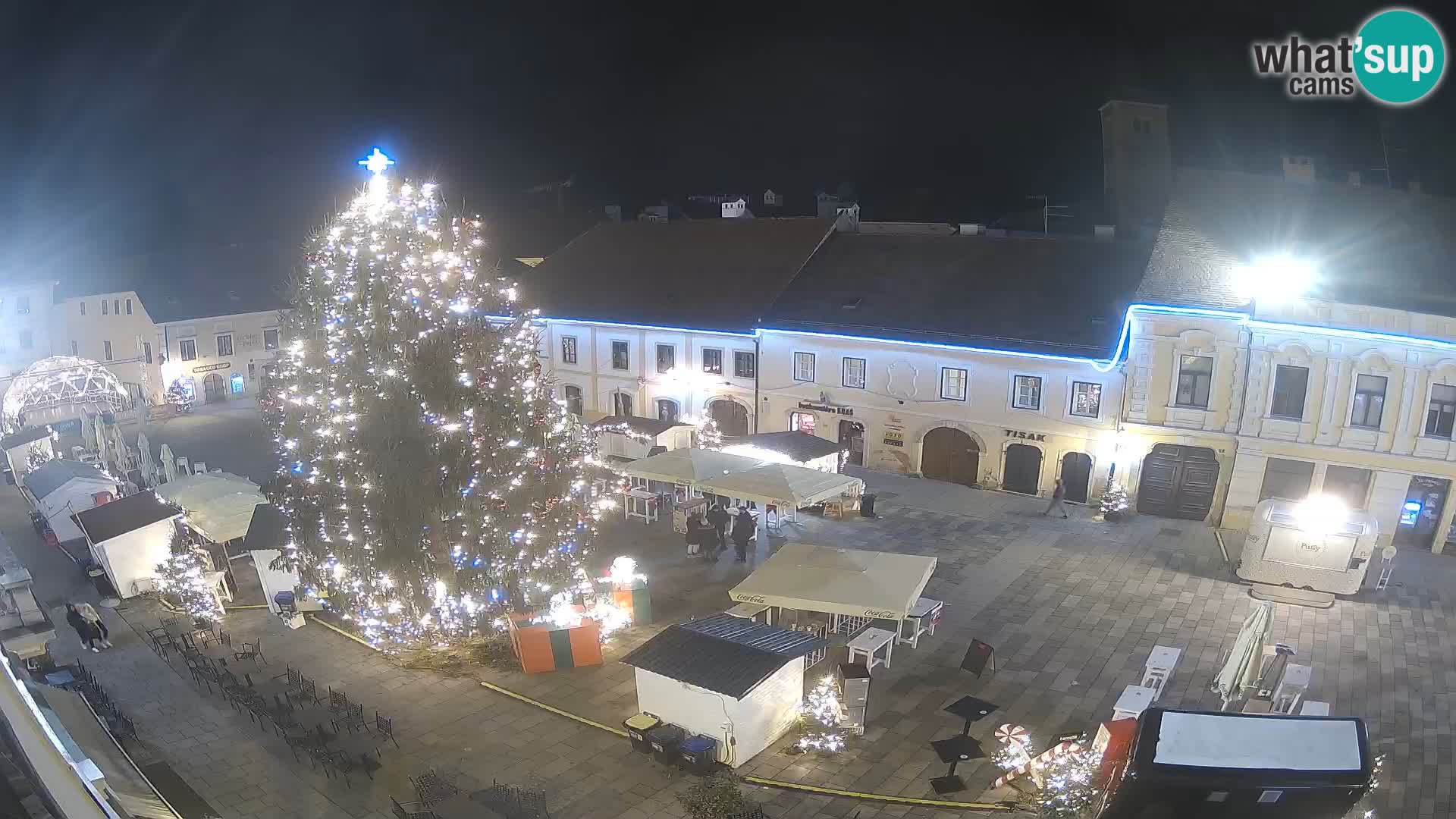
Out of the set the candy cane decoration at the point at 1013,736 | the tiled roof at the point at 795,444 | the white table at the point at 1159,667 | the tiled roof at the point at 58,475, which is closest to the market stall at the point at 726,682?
the candy cane decoration at the point at 1013,736

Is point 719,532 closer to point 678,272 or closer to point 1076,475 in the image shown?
point 1076,475

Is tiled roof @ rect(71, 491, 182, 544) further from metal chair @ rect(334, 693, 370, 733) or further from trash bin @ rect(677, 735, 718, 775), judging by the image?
trash bin @ rect(677, 735, 718, 775)

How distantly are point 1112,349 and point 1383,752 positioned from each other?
13.7 metres

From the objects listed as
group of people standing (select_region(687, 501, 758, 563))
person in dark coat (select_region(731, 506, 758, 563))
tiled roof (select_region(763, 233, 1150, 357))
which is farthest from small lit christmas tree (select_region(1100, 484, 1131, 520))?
person in dark coat (select_region(731, 506, 758, 563))

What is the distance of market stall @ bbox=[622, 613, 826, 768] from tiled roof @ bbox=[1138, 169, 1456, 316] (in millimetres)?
16022

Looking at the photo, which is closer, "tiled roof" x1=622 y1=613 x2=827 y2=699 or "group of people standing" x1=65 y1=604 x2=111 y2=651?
"tiled roof" x1=622 y1=613 x2=827 y2=699

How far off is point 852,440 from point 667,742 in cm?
1824

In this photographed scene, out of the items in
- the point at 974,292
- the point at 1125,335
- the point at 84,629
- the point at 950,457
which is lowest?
the point at 84,629

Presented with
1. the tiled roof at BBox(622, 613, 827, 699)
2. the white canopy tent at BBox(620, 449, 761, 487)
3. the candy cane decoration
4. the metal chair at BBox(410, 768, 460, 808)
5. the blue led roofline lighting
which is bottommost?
the metal chair at BBox(410, 768, 460, 808)

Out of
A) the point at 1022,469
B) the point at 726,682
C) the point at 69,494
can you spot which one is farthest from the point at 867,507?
the point at 69,494

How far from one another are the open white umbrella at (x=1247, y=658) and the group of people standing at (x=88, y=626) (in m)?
21.6

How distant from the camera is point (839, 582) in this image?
1662 centimetres

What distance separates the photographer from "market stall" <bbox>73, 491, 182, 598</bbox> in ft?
68.1

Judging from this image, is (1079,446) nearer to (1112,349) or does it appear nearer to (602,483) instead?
(1112,349)
